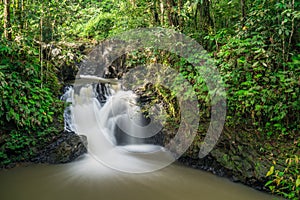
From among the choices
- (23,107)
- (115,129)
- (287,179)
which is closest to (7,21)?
(23,107)

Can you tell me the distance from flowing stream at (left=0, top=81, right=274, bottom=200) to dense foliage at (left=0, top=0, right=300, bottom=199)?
61cm

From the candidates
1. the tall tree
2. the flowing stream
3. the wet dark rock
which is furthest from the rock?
the tall tree

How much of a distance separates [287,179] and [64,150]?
393 centimetres

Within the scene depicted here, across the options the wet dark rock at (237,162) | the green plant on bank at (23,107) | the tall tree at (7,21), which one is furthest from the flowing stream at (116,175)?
the tall tree at (7,21)

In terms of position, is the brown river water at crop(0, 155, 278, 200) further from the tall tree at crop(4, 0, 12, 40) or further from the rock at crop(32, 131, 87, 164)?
the tall tree at crop(4, 0, 12, 40)

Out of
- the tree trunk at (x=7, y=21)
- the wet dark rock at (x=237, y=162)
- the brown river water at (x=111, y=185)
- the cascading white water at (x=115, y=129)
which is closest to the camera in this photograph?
the brown river water at (x=111, y=185)

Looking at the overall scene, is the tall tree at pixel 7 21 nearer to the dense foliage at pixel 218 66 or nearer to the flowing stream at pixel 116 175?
the dense foliage at pixel 218 66

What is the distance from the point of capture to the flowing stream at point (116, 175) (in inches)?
133

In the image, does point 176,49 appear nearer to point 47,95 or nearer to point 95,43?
point 47,95

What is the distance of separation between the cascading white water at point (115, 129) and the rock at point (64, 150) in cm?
35

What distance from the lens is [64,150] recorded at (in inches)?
180

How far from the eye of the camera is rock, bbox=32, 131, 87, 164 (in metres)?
4.41

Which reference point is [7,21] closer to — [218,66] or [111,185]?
[111,185]

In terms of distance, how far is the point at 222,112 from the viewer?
14.0 feet
